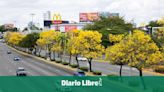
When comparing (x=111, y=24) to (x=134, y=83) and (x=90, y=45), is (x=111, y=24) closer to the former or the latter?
(x=90, y=45)

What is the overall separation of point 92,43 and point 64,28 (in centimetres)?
9949

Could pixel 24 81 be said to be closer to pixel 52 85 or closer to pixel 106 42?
pixel 52 85

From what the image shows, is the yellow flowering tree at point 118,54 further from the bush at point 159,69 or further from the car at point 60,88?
the bush at point 159,69

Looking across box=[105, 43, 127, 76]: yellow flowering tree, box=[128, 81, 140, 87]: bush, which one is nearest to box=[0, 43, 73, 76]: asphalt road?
box=[105, 43, 127, 76]: yellow flowering tree

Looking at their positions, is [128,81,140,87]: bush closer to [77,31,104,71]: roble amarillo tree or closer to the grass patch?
the grass patch

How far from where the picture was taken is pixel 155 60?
4653 cm

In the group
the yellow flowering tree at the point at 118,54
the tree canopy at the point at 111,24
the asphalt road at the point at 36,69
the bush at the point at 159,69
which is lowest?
the asphalt road at the point at 36,69

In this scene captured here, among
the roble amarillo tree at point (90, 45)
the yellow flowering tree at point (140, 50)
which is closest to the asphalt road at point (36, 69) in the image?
the roble amarillo tree at point (90, 45)

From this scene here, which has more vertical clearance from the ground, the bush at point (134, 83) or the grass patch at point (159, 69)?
the bush at point (134, 83)

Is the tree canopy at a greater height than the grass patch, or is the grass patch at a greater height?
the tree canopy

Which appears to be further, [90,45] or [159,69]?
[90,45]

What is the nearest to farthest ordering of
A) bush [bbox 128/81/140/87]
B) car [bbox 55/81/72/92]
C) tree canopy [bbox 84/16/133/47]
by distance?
car [bbox 55/81/72/92] < bush [bbox 128/81/140/87] < tree canopy [bbox 84/16/133/47]

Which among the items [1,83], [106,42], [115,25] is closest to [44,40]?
[106,42]

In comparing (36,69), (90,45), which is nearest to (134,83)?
(90,45)
